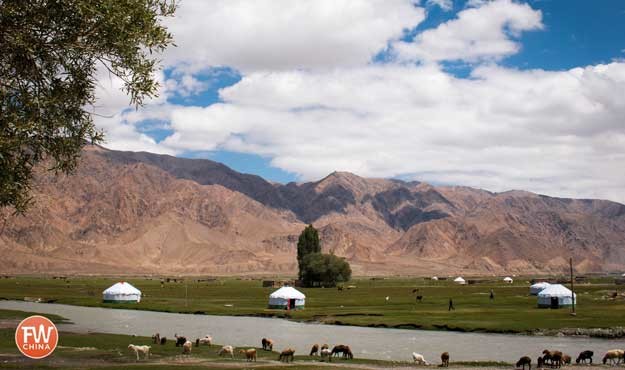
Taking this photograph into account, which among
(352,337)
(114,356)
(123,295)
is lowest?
(352,337)

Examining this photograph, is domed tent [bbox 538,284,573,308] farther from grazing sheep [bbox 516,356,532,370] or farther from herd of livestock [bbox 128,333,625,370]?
grazing sheep [bbox 516,356,532,370]

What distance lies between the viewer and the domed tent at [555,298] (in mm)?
75625

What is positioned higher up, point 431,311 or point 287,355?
point 431,311

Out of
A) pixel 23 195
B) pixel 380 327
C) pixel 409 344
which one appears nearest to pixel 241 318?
pixel 380 327

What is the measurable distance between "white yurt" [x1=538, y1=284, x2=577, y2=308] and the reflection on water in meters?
25.5

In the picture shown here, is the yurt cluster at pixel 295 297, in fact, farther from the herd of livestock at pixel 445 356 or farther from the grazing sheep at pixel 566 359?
the grazing sheep at pixel 566 359

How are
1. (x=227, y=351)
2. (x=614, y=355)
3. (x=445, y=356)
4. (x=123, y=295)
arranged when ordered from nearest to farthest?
(x=445, y=356)
(x=614, y=355)
(x=227, y=351)
(x=123, y=295)

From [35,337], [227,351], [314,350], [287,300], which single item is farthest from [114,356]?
[287,300]

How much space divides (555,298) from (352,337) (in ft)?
113

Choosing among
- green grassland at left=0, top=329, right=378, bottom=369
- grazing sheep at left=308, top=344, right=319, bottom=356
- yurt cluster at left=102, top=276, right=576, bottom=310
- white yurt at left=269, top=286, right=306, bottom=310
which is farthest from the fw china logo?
white yurt at left=269, top=286, right=306, bottom=310

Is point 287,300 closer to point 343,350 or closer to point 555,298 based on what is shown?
point 555,298

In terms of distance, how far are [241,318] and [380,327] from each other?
17510 millimetres

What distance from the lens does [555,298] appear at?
75.5 meters

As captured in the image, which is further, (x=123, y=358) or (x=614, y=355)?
(x=614, y=355)
